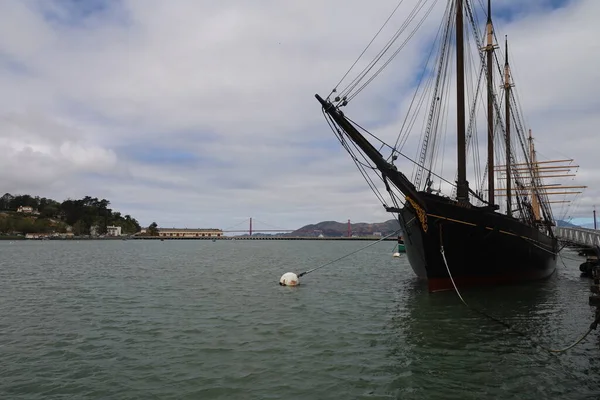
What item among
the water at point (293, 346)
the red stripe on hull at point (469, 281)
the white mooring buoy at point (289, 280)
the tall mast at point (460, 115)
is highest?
the tall mast at point (460, 115)

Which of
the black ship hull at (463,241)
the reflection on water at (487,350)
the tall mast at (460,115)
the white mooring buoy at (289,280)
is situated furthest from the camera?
the white mooring buoy at (289,280)

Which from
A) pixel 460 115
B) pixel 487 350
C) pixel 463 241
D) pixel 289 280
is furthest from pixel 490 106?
pixel 487 350

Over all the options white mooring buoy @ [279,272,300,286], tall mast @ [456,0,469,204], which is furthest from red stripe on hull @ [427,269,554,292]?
white mooring buoy @ [279,272,300,286]

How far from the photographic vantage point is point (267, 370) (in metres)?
9.93

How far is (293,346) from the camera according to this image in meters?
12.0

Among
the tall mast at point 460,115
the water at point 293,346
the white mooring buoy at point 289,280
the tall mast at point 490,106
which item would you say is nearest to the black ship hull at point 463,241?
the water at point 293,346

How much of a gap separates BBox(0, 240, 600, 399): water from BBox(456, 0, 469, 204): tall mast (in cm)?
511

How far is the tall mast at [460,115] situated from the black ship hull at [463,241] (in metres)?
1.60

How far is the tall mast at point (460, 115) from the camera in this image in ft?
71.7

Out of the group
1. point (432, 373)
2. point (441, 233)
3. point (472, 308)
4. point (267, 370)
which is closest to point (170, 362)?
point (267, 370)

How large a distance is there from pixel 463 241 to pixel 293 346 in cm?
1130

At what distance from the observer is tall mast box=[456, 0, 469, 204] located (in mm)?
21844

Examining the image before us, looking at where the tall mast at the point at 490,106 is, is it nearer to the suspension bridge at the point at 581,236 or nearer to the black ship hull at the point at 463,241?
the black ship hull at the point at 463,241

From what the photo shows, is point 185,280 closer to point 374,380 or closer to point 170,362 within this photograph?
point 170,362
